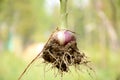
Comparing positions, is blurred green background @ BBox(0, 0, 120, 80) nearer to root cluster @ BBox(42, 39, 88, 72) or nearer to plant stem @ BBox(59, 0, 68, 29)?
root cluster @ BBox(42, 39, 88, 72)

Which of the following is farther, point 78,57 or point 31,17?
point 31,17

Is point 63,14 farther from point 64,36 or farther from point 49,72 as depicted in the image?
point 49,72

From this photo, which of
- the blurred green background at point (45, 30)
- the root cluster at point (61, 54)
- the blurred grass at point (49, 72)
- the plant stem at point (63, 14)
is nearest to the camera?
the plant stem at point (63, 14)

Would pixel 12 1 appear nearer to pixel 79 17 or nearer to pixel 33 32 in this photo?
pixel 79 17

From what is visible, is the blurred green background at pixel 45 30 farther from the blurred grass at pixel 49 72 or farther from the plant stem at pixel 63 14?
the plant stem at pixel 63 14

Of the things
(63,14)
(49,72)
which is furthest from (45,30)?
(63,14)

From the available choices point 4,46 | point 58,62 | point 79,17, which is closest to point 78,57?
point 58,62

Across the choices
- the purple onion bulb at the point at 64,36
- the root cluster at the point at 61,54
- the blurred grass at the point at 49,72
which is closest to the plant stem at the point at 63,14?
the purple onion bulb at the point at 64,36
